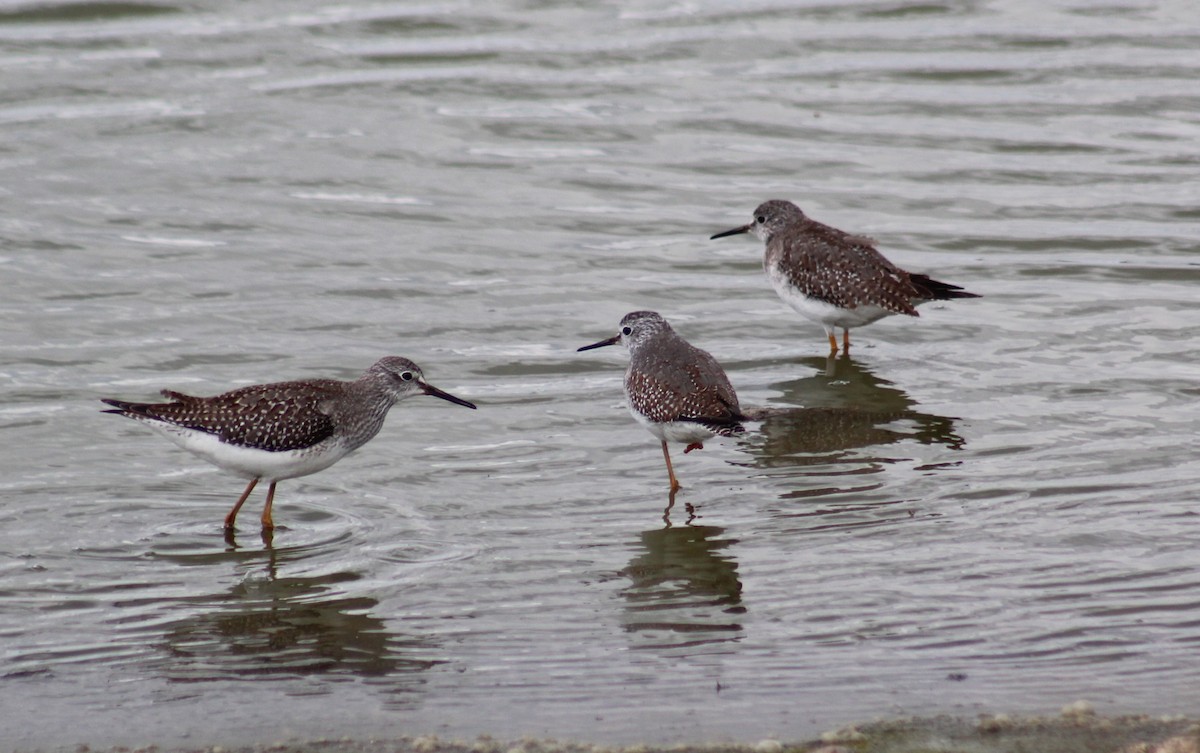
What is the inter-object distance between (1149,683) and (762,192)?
10623mm

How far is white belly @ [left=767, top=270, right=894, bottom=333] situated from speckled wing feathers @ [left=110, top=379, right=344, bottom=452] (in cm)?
469

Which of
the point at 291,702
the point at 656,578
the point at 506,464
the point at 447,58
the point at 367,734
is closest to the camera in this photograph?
the point at 367,734

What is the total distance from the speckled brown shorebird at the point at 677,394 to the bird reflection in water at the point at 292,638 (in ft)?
8.03

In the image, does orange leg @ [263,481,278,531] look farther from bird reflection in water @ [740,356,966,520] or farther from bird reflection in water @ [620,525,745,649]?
bird reflection in water @ [740,356,966,520]

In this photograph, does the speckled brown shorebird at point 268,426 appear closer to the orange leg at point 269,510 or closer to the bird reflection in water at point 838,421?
the orange leg at point 269,510

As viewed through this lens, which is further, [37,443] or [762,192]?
[762,192]

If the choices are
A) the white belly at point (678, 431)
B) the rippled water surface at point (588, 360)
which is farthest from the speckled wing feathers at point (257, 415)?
the white belly at point (678, 431)

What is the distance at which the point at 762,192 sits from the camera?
1642 cm

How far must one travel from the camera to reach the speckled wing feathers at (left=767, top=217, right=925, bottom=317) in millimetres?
12414

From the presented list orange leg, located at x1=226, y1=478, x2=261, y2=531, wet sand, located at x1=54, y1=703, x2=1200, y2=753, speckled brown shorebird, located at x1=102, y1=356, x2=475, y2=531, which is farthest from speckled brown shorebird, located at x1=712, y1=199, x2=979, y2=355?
wet sand, located at x1=54, y1=703, x2=1200, y2=753

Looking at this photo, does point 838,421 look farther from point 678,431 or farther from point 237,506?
point 237,506

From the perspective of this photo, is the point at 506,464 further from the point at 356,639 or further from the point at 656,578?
the point at 356,639

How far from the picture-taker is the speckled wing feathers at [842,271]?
40.7ft

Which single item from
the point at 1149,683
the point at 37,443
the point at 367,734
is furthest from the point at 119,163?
the point at 1149,683
